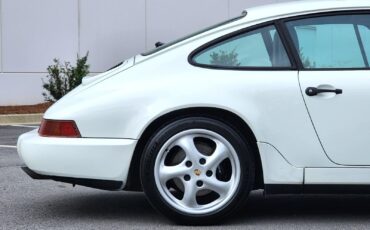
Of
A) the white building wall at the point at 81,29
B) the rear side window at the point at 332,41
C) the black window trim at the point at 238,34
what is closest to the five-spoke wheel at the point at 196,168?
the black window trim at the point at 238,34

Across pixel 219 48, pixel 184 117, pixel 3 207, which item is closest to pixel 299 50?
pixel 219 48

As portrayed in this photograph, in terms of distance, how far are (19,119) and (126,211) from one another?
30.6ft

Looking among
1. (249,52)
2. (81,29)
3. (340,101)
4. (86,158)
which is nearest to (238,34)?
(249,52)

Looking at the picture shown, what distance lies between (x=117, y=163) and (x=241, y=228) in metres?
0.90

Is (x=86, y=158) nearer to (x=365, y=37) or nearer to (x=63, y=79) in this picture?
(x=365, y=37)

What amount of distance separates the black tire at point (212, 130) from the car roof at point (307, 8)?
Result: 0.80 m

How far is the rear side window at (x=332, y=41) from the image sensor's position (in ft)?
17.1

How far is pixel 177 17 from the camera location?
18641 mm

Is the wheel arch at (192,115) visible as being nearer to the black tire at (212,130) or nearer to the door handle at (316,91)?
the black tire at (212,130)

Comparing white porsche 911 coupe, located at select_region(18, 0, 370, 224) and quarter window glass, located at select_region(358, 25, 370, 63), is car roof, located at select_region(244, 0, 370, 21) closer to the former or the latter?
quarter window glass, located at select_region(358, 25, 370, 63)

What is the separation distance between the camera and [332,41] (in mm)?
5270

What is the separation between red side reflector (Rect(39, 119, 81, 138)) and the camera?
516 cm

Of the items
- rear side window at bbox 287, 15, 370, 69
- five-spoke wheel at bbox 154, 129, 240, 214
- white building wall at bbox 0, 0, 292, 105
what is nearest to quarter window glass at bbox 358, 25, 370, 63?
rear side window at bbox 287, 15, 370, 69

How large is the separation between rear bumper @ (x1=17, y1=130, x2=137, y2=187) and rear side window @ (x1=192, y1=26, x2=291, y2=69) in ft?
2.46
